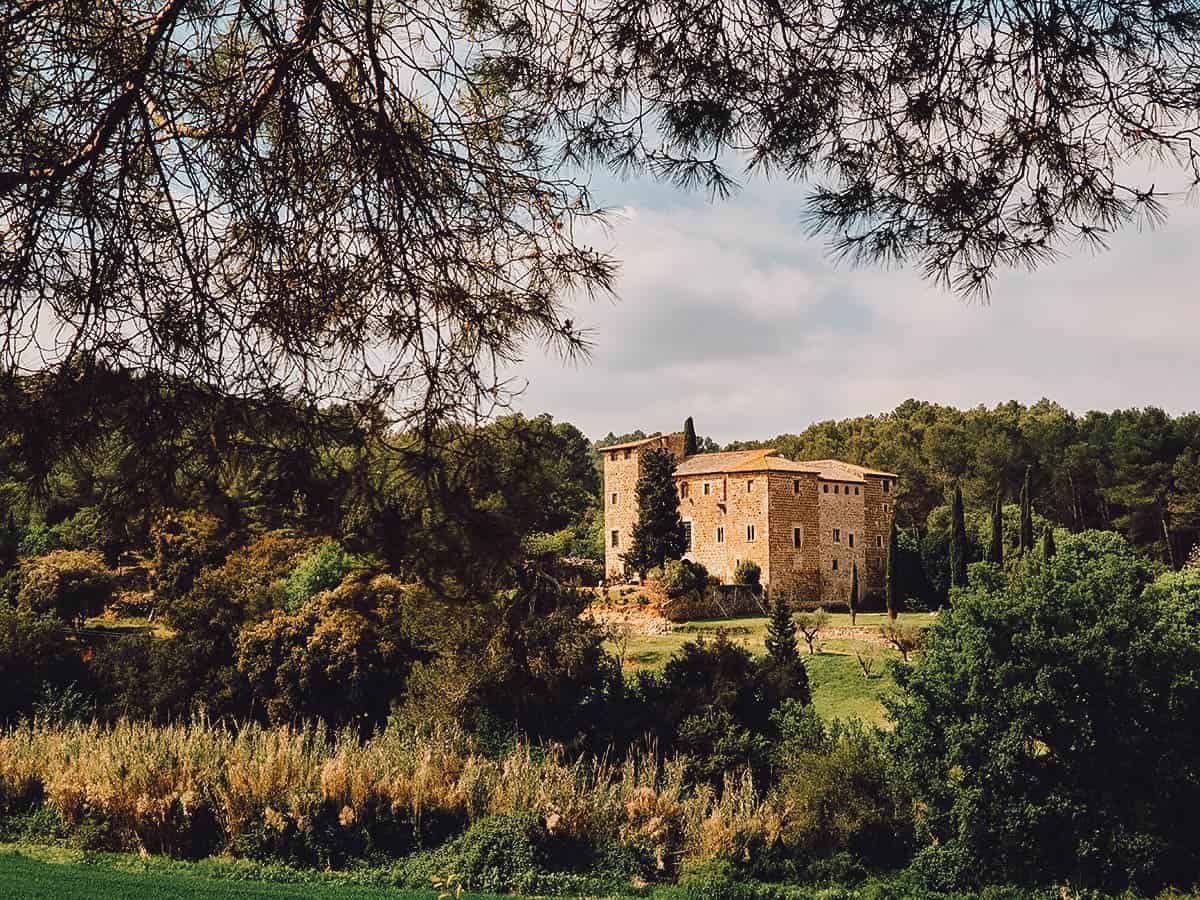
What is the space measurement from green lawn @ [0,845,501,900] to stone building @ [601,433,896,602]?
25221 mm

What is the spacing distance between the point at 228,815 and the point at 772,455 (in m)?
28.4

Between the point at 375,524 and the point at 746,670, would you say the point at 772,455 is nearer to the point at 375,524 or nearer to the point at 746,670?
the point at 746,670

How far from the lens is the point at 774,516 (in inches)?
1336

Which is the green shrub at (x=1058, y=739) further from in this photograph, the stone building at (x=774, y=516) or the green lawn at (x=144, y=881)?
the stone building at (x=774, y=516)

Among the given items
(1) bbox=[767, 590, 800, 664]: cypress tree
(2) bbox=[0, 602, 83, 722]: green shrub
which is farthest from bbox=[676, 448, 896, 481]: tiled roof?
(2) bbox=[0, 602, 83, 722]: green shrub

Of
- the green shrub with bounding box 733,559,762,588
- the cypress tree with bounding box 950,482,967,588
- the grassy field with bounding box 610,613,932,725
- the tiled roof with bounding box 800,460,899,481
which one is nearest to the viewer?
the grassy field with bounding box 610,613,932,725

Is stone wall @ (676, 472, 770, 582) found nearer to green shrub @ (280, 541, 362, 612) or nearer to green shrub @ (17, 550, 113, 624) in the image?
green shrub @ (280, 541, 362, 612)

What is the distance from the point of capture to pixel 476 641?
13.0 meters

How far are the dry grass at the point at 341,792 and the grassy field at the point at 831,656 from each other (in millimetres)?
6242

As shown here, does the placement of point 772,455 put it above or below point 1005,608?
above

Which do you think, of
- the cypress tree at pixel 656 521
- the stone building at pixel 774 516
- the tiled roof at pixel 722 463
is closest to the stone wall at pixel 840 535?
the stone building at pixel 774 516

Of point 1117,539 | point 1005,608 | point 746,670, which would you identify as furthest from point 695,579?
point 1005,608

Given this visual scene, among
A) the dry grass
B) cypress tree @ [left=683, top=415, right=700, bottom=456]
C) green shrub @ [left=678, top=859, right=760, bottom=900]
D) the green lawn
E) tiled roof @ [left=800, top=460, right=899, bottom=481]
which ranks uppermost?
cypress tree @ [left=683, top=415, right=700, bottom=456]

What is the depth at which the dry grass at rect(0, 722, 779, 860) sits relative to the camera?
10.2 meters
